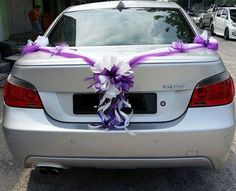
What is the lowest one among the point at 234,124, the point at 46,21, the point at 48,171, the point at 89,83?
the point at 46,21

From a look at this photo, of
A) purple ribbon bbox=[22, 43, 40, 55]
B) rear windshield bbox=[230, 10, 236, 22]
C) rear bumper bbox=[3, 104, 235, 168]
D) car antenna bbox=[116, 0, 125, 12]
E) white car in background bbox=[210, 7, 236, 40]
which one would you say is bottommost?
white car in background bbox=[210, 7, 236, 40]

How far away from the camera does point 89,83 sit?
123 inches

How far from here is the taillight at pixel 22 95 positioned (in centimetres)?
324

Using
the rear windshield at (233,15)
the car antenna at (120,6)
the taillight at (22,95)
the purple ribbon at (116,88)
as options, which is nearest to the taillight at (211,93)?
the purple ribbon at (116,88)

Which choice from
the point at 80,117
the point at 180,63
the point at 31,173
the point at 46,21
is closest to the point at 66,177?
the point at 31,173

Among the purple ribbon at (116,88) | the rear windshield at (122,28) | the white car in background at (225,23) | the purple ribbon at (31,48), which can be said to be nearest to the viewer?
the purple ribbon at (116,88)

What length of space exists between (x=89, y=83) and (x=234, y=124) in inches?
44.5

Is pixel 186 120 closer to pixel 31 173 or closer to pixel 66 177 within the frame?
pixel 66 177

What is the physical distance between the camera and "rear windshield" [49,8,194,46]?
4.09 metres

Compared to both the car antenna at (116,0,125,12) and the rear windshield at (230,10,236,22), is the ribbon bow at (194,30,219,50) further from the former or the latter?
the rear windshield at (230,10,236,22)

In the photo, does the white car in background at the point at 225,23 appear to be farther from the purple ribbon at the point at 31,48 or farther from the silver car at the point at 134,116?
the silver car at the point at 134,116

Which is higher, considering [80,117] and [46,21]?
[80,117]

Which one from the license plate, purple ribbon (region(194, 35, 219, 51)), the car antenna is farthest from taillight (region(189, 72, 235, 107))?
the car antenna

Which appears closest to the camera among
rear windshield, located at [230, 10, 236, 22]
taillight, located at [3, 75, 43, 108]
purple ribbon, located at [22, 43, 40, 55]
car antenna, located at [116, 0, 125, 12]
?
taillight, located at [3, 75, 43, 108]
